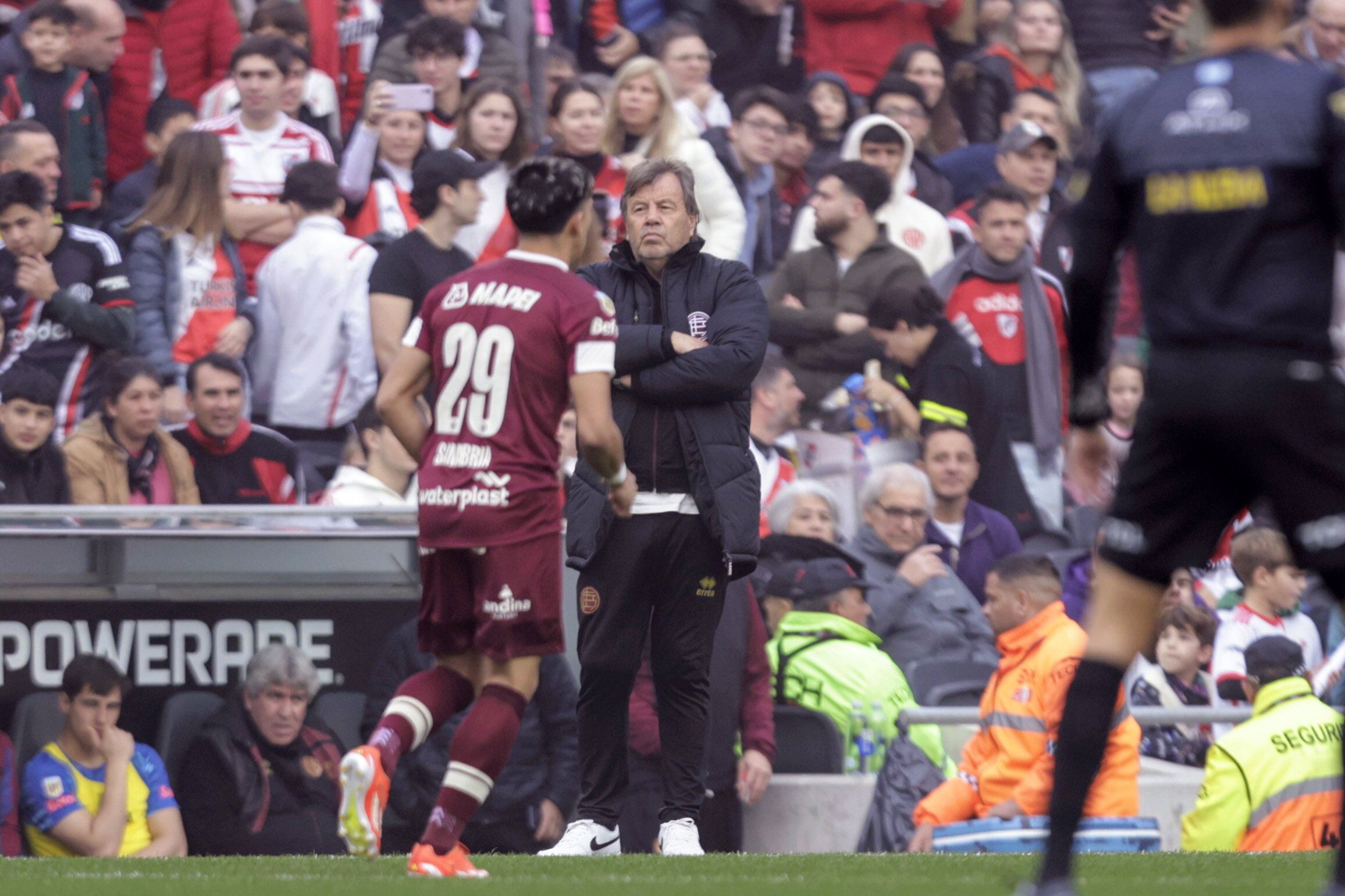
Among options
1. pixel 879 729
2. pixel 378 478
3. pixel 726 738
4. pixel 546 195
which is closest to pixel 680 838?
pixel 726 738

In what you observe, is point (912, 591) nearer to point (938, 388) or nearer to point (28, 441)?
point (938, 388)

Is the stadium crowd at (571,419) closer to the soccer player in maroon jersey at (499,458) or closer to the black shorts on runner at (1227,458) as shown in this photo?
the soccer player in maroon jersey at (499,458)

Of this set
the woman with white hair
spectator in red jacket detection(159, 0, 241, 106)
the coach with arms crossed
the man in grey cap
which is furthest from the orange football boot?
spectator in red jacket detection(159, 0, 241, 106)

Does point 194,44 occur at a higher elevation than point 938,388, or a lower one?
higher

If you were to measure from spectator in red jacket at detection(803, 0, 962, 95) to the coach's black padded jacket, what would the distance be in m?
7.39

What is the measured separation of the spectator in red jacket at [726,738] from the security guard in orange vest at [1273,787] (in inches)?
67.2

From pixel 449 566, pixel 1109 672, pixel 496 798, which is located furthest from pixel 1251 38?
pixel 496 798

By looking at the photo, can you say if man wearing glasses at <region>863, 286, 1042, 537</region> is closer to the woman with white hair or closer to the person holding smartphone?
the woman with white hair

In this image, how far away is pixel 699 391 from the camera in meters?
6.96

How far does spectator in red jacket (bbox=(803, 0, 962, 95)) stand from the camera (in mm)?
14312

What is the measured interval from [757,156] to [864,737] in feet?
15.1

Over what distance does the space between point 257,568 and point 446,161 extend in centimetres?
252

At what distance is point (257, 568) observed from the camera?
356 inches

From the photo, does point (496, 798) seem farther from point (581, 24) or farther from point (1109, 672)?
point (581, 24)
